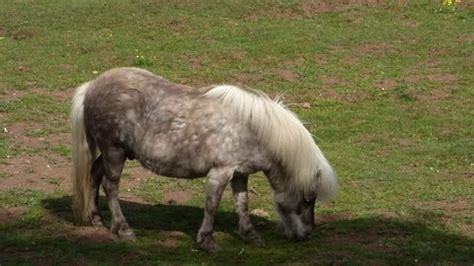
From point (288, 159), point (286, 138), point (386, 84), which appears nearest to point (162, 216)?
point (288, 159)

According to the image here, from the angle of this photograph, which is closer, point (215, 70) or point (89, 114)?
point (89, 114)

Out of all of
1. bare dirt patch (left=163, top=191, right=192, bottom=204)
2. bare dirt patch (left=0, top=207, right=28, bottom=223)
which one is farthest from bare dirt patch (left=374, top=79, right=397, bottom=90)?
bare dirt patch (left=0, top=207, right=28, bottom=223)

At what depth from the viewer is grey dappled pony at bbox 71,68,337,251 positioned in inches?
332

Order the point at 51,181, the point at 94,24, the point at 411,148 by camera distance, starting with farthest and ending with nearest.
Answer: the point at 94,24, the point at 411,148, the point at 51,181

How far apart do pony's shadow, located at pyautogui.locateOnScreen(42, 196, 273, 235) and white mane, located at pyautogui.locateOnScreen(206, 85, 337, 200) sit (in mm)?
1111

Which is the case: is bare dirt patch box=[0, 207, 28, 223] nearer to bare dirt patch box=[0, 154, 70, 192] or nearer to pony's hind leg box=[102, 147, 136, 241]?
bare dirt patch box=[0, 154, 70, 192]

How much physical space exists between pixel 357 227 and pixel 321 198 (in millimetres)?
662

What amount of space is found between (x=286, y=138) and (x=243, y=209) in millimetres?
953

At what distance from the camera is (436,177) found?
1138 cm

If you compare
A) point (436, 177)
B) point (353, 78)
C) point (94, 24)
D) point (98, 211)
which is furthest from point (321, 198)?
point (94, 24)

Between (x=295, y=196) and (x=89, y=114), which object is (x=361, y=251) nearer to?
(x=295, y=196)

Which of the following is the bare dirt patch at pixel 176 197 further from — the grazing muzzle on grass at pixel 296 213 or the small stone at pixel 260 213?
the grazing muzzle on grass at pixel 296 213

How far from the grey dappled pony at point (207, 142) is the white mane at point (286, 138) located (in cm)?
1

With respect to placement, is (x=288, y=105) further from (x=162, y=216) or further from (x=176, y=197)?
(x=162, y=216)
